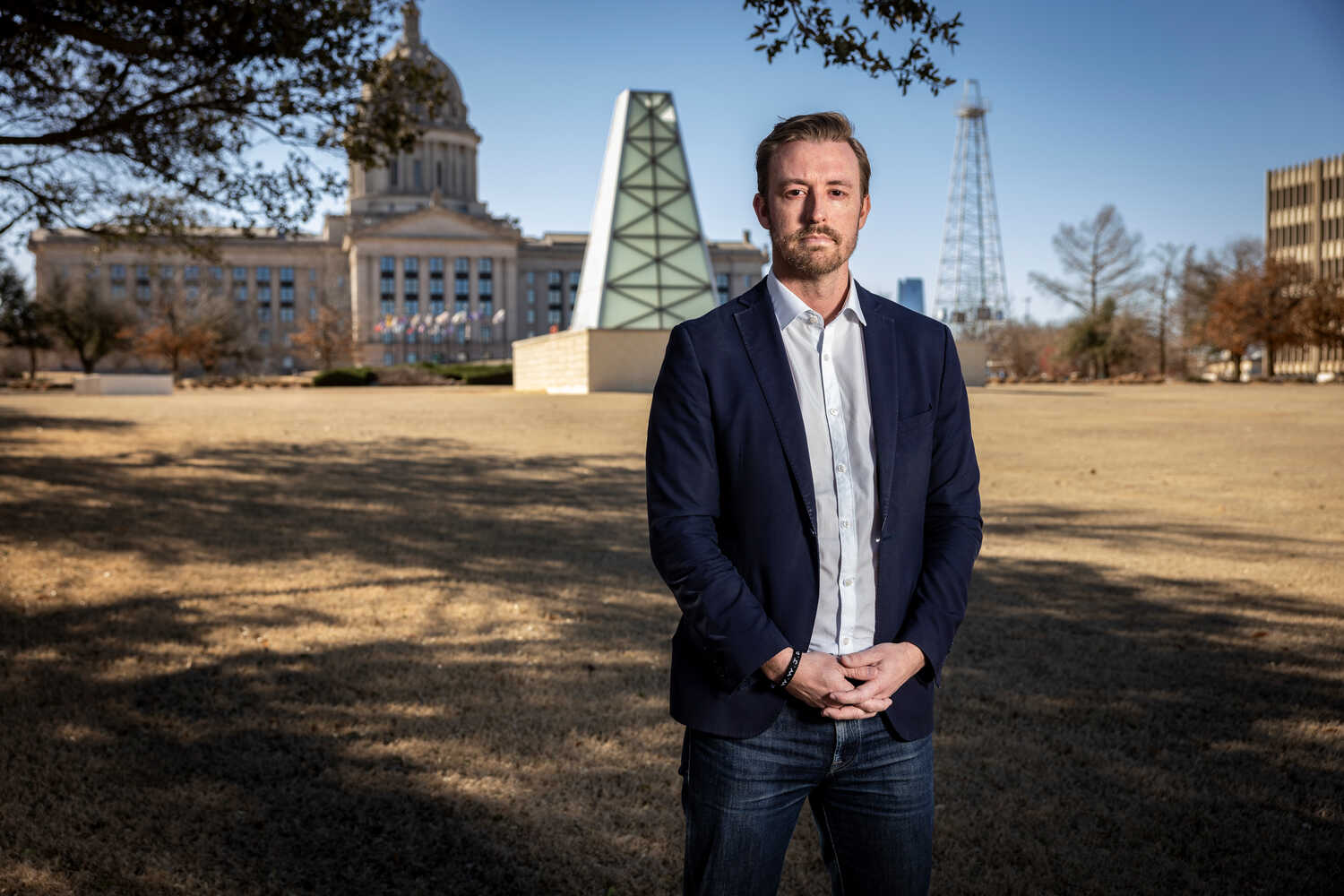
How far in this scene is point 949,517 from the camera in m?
2.05

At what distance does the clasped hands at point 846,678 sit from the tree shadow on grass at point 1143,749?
1722mm

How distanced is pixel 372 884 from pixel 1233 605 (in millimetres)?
5709

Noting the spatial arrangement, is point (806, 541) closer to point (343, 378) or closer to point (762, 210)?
point (762, 210)

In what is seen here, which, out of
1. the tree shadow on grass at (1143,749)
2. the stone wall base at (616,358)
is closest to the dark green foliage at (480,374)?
the stone wall base at (616,358)

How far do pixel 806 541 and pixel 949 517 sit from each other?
343 mm

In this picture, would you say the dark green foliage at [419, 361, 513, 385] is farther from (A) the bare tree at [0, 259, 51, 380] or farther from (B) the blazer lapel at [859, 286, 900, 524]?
(B) the blazer lapel at [859, 286, 900, 524]

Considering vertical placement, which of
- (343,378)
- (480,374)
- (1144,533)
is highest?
(480,374)

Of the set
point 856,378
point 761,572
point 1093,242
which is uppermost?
point 1093,242

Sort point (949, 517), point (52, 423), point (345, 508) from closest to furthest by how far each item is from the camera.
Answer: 1. point (949, 517)
2. point (345, 508)
3. point (52, 423)

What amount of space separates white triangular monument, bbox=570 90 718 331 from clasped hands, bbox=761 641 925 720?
1187 inches

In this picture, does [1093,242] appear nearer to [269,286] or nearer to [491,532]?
[491,532]

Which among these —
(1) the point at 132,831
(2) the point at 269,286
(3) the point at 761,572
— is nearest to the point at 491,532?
(1) the point at 132,831

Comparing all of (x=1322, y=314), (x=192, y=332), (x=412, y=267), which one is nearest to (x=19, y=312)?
(x=192, y=332)

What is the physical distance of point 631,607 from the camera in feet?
21.4
